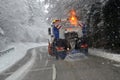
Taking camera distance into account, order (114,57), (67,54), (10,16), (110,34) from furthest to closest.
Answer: (10,16), (110,34), (67,54), (114,57)

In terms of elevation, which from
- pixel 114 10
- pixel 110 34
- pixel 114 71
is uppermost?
pixel 114 10

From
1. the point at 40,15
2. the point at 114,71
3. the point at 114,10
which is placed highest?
the point at 40,15

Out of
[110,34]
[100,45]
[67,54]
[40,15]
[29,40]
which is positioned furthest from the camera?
[40,15]

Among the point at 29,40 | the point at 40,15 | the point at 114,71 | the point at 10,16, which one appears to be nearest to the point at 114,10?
the point at 114,71

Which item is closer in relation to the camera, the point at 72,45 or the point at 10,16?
the point at 72,45

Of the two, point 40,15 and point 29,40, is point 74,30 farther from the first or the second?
point 40,15

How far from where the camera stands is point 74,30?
22969mm

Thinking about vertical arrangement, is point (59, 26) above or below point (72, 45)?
above

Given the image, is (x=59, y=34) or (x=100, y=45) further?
(x=100, y=45)

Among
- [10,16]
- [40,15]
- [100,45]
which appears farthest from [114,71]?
[40,15]

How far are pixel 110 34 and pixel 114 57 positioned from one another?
6405 mm

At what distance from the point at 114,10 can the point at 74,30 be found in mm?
3530

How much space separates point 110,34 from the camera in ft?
78.7

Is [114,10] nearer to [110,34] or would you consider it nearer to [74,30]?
[110,34]
